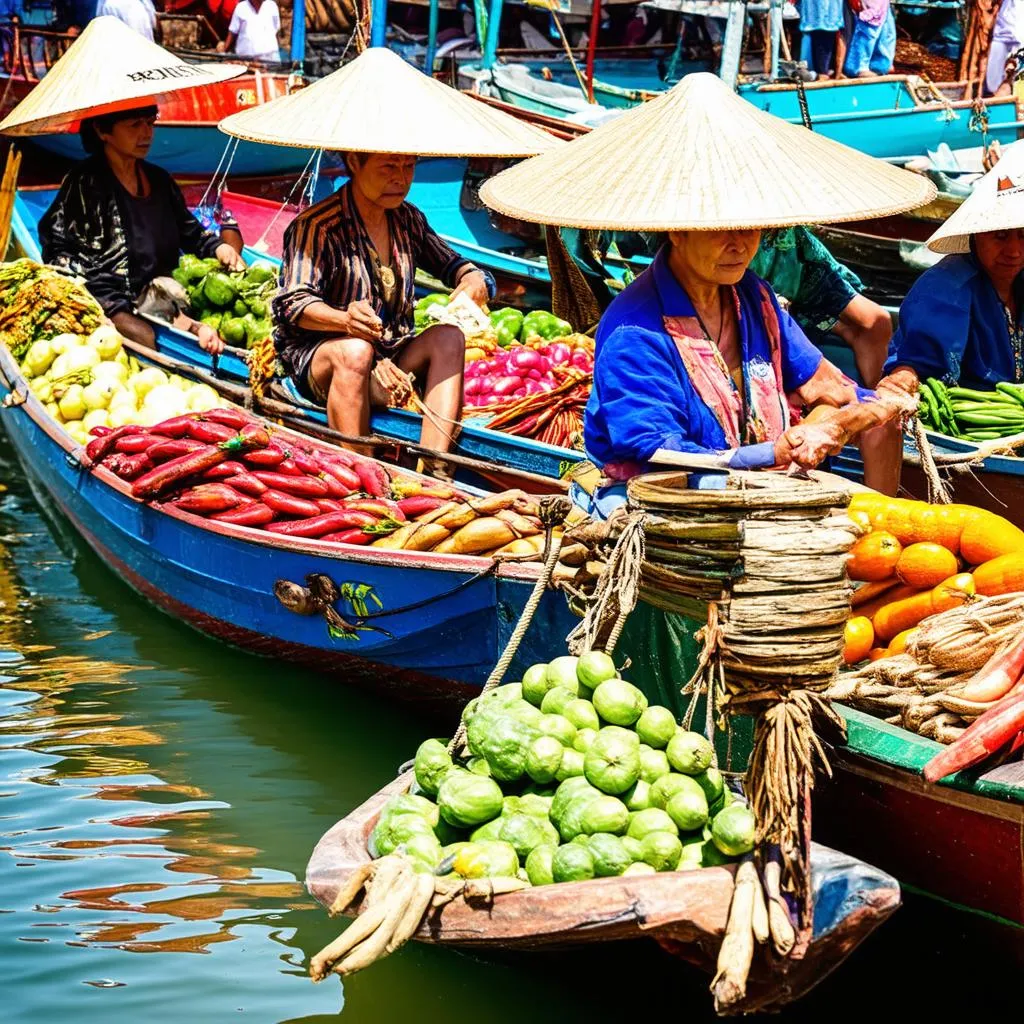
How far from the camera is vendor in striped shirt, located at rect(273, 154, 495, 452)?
5.55m

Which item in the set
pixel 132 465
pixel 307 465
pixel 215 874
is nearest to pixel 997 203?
pixel 307 465

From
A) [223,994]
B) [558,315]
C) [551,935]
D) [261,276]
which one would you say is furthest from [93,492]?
[551,935]

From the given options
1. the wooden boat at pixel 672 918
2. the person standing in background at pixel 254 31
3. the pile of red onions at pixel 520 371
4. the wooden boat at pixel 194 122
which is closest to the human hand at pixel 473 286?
the pile of red onions at pixel 520 371

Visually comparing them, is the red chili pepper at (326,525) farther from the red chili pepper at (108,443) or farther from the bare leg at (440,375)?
the red chili pepper at (108,443)

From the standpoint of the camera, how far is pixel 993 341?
5.07 meters

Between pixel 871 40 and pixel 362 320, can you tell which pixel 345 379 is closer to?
pixel 362 320

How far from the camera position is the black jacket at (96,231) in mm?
7164

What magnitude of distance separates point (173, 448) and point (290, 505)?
672 mm

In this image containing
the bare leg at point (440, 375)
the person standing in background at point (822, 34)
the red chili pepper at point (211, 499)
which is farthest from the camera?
the person standing in background at point (822, 34)

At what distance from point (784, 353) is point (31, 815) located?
8.77 feet

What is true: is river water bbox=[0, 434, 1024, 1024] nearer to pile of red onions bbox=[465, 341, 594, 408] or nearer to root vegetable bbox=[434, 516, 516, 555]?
root vegetable bbox=[434, 516, 516, 555]

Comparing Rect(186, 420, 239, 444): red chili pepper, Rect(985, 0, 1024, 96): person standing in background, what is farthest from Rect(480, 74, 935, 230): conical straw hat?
Rect(985, 0, 1024, 96): person standing in background

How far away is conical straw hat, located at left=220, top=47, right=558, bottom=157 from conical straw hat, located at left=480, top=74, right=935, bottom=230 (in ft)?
5.03

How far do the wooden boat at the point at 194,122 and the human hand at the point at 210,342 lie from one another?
4.42m
